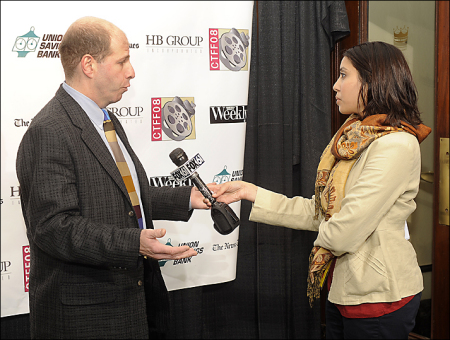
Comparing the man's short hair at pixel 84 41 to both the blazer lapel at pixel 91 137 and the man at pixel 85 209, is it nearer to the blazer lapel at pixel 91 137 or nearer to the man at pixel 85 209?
the man at pixel 85 209

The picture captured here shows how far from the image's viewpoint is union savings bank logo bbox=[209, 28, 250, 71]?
8.05 feet

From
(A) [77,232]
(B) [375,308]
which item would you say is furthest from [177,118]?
(B) [375,308]

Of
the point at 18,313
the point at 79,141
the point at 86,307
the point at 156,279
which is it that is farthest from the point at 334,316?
the point at 18,313

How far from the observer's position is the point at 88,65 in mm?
1510

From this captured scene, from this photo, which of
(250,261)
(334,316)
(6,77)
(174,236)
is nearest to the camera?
(334,316)

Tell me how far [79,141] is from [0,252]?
1068 millimetres

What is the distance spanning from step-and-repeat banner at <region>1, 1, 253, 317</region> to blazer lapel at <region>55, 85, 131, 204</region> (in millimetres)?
750

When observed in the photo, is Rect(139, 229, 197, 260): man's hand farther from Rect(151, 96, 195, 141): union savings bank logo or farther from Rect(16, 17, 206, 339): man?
Rect(151, 96, 195, 141): union savings bank logo

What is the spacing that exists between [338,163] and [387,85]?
0.33 metres

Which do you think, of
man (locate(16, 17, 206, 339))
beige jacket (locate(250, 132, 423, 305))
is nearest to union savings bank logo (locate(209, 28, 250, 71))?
man (locate(16, 17, 206, 339))

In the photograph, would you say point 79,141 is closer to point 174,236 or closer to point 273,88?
point 174,236

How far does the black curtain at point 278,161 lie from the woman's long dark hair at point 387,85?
3.25 feet

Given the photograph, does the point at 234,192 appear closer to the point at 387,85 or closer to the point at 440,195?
the point at 387,85

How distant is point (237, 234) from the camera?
2.59 m
